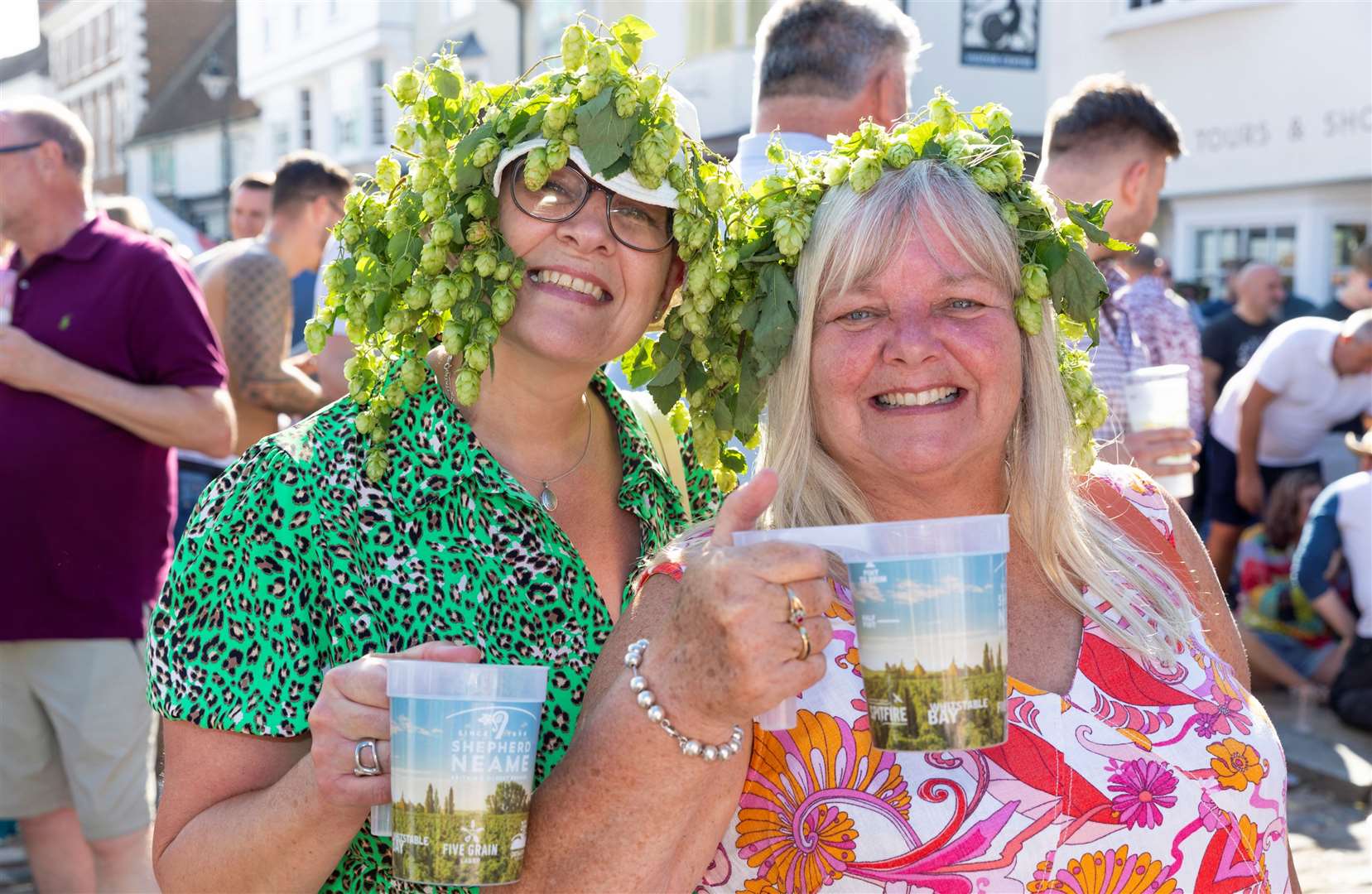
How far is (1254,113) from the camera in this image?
43.5 feet

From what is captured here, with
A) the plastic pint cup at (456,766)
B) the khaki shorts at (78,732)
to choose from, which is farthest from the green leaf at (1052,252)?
the khaki shorts at (78,732)

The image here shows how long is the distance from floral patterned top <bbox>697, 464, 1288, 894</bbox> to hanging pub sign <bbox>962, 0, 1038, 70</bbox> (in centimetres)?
1584

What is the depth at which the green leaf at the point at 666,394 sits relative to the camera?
8.68 ft

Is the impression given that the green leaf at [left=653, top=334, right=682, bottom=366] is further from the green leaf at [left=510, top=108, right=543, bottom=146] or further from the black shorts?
the black shorts

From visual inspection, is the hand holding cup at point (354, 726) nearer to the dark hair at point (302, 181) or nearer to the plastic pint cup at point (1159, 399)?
the plastic pint cup at point (1159, 399)

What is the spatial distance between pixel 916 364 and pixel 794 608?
603 mm

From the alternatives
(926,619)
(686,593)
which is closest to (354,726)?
(686,593)

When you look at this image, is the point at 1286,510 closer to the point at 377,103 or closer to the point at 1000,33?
the point at 1000,33

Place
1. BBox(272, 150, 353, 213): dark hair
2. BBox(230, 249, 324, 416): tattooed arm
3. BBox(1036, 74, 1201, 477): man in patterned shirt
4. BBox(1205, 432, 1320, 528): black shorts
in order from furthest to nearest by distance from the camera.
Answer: BBox(1205, 432, 1320, 528): black shorts < BBox(272, 150, 353, 213): dark hair < BBox(230, 249, 324, 416): tattooed arm < BBox(1036, 74, 1201, 477): man in patterned shirt

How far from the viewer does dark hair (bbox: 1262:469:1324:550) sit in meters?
7.52

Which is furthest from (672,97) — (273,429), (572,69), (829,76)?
(273,429)

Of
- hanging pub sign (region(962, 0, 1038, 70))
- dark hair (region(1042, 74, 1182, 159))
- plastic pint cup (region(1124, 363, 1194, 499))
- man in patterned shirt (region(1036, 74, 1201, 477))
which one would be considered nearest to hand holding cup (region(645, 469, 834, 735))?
plastic pint cup (region(1124, 363, 1194, 499))

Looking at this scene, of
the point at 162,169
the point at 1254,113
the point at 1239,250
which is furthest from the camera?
the point at 162,169

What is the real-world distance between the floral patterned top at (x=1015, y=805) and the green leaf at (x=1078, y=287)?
2.14 ft
